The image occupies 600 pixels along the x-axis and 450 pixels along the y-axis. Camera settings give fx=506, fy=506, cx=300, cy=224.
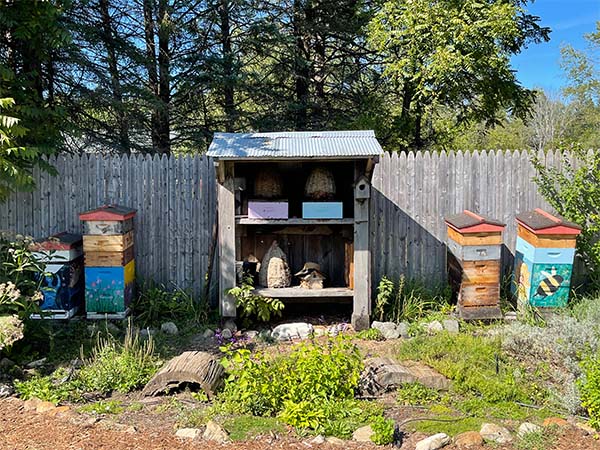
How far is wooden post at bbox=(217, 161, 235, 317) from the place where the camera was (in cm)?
605

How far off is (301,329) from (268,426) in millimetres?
2444

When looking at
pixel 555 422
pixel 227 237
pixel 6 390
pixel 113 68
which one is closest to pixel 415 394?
pixel 555 422

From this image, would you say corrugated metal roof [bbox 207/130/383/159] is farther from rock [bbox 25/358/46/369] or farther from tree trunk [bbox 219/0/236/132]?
tree trunk [bbox 219/0/236/132]

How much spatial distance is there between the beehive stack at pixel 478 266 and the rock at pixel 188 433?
12.4ft

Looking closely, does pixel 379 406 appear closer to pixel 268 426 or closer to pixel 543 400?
pixel 268 426

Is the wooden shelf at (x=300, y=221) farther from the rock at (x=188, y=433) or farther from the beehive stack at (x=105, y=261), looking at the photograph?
the rock at (x=188, y=433)

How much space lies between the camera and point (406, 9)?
945 cm

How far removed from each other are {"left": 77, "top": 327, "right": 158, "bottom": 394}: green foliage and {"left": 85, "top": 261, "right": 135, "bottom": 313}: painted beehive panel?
1.35 metres

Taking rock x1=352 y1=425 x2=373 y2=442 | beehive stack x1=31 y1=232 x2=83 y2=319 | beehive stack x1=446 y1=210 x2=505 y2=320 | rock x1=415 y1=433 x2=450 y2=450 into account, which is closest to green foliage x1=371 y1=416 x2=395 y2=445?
rock x1=352 y1=425 x2=373 y2=442

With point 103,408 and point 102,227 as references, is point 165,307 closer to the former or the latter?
point 102,227

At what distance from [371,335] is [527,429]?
2461mm

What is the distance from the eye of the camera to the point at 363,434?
11.5 ft

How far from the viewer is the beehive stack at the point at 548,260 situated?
232 inches

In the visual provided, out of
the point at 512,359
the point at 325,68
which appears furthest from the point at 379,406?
the point at 325,68
